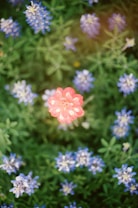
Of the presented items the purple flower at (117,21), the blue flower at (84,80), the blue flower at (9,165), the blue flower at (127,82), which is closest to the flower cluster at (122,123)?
the blue flower at (127,82)

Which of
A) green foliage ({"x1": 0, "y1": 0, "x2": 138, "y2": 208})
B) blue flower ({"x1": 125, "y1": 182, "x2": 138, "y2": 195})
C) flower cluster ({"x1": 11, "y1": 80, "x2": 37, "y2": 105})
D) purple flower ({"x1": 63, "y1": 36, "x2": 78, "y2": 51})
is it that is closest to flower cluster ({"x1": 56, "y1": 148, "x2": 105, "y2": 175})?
green foliage ({"x1": 0, "y1": 0, "x2": 138, "y2": 208})

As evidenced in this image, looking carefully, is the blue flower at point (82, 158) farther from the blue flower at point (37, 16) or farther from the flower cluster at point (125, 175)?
the blue flower at point (37, 16)

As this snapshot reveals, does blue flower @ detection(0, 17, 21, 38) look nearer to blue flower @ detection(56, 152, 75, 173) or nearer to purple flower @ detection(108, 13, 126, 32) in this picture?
purple flower @ detection(108, 13, 126, 32)

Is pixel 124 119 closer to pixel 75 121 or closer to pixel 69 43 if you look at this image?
pixel 75 121

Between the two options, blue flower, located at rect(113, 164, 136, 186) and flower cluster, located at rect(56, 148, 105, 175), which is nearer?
blue flower, located at rect(113, 164, 136, 186)

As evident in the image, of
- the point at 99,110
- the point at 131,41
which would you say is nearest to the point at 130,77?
the point at 131,41

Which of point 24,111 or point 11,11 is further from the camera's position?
point 11,11

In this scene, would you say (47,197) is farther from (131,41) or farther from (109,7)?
(109,7)
